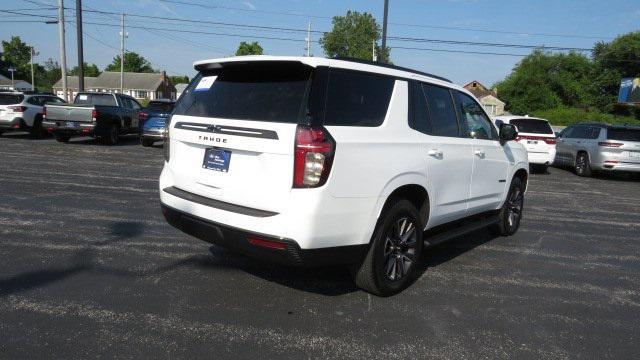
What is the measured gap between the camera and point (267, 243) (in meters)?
3.40

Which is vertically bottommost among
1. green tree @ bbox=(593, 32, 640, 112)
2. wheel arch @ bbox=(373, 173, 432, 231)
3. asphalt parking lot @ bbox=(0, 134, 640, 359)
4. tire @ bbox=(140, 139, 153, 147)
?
asphalt parking lot @ bbox=(0, 134, 640, 359)

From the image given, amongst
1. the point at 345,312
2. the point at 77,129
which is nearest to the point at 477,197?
the point at 345,312

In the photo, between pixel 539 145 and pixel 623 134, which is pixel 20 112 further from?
pixel 623 134

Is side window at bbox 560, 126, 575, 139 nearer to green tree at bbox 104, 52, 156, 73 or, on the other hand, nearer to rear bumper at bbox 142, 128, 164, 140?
rear bumper at bbox 142, 128, 164, 140

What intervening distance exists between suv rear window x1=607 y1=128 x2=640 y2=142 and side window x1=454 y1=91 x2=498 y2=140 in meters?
9.80

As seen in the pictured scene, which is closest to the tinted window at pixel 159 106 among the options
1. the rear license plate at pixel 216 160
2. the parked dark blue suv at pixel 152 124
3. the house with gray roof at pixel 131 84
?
the parked dark blue suv at pixel 152 124

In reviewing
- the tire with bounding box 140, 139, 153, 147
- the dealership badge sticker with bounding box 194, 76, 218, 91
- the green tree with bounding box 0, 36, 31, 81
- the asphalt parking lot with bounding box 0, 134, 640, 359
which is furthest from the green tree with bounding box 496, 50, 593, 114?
the green tree with bounding box 0, 36, 31, 81

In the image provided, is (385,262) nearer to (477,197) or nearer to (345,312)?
(345,312)


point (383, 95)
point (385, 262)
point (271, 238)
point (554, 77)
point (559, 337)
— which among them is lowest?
point (559, 337)

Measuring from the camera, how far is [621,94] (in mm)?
60688

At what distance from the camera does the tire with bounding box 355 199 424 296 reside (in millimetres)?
3852

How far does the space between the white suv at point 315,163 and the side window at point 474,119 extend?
1.62ft

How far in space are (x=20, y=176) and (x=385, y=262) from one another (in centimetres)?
820

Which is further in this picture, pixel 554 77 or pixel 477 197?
pixel 554 77
